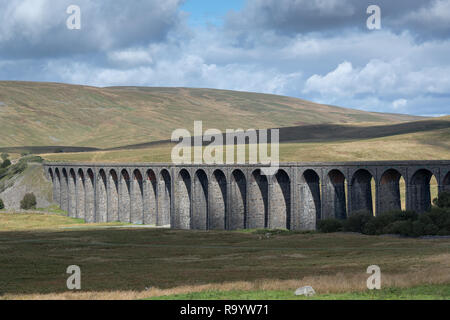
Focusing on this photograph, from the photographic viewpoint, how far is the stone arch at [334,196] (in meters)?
69.8

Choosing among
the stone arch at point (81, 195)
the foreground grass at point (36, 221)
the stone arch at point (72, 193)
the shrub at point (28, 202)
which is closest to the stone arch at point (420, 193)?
the foreground grass at point (36, 221)

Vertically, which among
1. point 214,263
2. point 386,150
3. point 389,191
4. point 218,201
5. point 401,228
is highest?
point 386,150

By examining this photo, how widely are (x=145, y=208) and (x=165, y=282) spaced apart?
5996 centimetres

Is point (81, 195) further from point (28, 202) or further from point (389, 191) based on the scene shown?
point (389, 191)

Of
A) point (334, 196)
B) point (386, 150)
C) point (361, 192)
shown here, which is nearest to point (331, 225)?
point (334, 196)

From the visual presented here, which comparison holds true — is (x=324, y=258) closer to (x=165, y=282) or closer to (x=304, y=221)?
(x=165, y=282)

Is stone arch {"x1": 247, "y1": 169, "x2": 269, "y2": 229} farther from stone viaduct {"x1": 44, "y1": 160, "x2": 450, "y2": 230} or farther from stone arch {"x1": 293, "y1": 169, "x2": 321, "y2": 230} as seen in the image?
stone arch {"x1": 293, "y1": 169, "x2": 321, "y2": 230}

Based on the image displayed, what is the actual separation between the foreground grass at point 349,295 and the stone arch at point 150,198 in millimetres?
68260

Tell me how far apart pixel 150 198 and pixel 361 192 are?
40990mm

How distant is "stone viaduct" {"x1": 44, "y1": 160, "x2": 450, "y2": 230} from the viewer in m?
65.0

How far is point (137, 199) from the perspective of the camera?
333 ft

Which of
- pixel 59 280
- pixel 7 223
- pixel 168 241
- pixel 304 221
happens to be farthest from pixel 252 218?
pixel 7 223

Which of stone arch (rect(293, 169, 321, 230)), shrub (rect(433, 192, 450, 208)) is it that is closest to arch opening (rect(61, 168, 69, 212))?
stone arch (rect(293, 169, 321, 230))

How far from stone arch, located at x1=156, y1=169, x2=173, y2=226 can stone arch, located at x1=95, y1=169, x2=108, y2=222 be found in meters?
18.3
